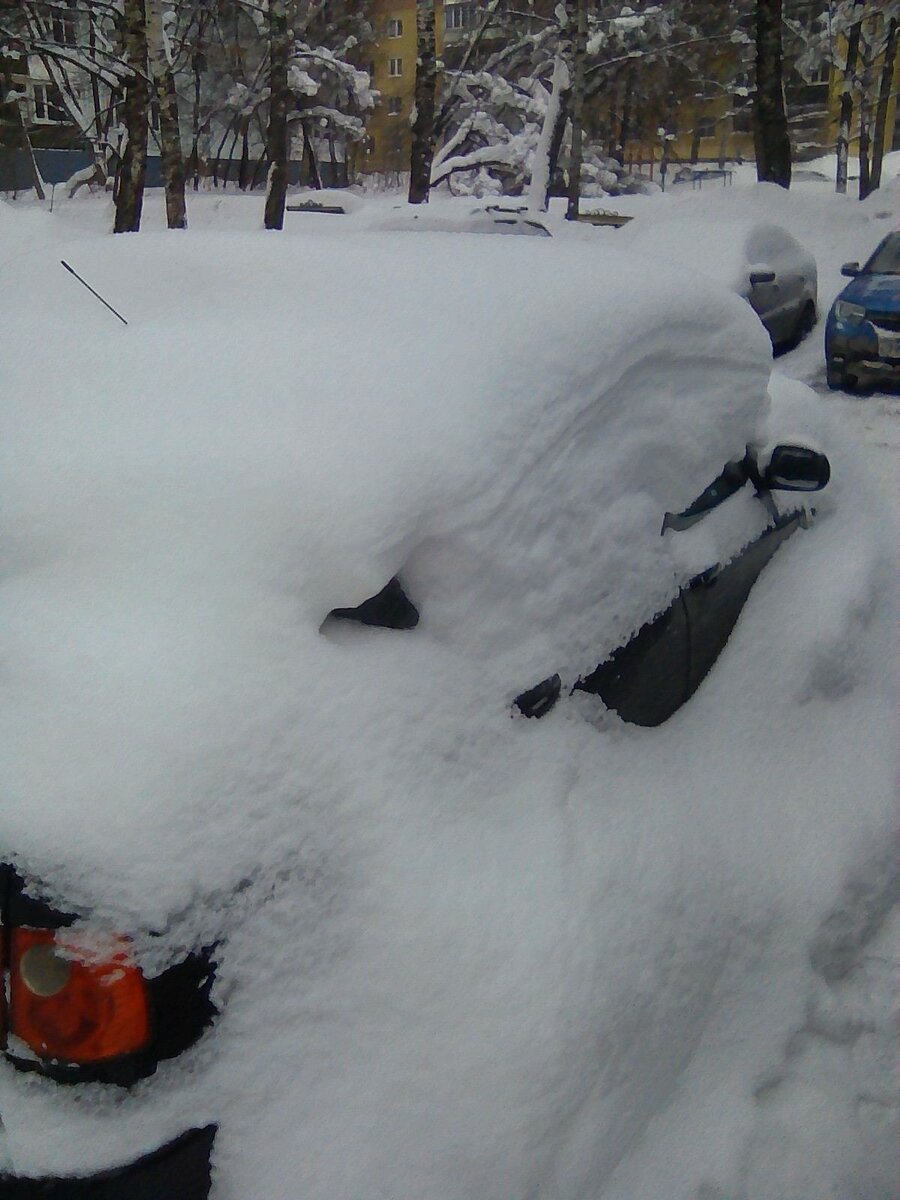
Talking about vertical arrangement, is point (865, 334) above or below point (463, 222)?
below

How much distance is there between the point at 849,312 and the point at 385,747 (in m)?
8.71

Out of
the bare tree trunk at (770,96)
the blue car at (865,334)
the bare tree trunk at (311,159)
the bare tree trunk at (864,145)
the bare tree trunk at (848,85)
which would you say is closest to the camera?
the blue car at (865,334)

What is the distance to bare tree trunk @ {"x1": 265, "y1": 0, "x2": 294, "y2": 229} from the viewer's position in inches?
612

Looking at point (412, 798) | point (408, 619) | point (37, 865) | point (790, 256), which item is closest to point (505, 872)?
point (412, 798)

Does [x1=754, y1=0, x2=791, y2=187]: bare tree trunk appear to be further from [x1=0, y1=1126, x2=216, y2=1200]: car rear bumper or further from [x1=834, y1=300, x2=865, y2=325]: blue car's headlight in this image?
[x1=0, y1=1126, x2=216, y2=1200]: car rear bumper

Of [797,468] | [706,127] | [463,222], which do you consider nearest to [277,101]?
[463,222]

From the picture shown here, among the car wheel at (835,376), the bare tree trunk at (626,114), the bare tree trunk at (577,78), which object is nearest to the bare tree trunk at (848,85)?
the bare tree trunk at (577,78)

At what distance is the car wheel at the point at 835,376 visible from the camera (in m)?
9.04

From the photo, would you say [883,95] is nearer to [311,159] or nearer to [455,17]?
[311,159]

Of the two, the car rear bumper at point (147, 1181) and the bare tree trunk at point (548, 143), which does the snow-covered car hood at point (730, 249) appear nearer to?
the car rear bumper at point (147, 1181)

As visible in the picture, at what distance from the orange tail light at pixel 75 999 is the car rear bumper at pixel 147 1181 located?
13cm

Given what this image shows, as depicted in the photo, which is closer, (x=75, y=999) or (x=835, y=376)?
(x=75, y=999)

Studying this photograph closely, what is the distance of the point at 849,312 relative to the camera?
29.3 ft

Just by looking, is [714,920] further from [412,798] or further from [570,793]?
[412,798]
